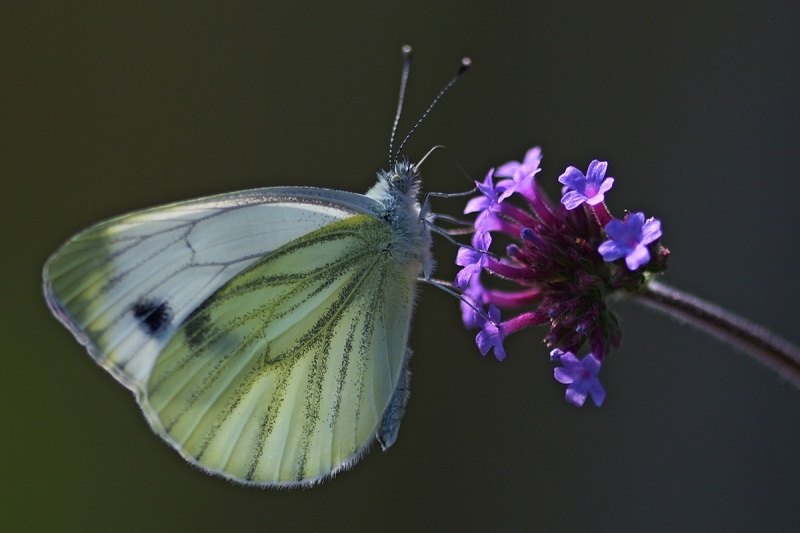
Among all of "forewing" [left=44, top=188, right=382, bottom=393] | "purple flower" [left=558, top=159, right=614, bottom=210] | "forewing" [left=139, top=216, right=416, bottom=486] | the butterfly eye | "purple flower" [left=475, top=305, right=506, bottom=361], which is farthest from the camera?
the butterfly eye

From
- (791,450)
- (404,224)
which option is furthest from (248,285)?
(791,450)

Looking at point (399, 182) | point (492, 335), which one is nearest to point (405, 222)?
point (399, 182)

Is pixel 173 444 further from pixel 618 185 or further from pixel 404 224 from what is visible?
pixel 618 185

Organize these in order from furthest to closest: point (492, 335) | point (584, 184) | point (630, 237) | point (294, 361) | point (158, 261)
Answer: point (294, 361) < point (158, 261) < point (492, 335) < point (584, 184) < point (630, 237)

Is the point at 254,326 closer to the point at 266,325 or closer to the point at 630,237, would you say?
the point at 266,325

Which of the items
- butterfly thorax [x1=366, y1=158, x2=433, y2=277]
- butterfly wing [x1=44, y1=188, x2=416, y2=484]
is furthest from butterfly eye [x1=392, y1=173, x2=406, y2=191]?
butterfly wing [x1=44, y1=188, x2=416, y2=484]

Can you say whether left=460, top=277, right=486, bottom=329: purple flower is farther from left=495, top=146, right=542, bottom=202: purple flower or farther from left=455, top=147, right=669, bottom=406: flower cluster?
left=495, top=146, right=542, bottom=202: purple flower
